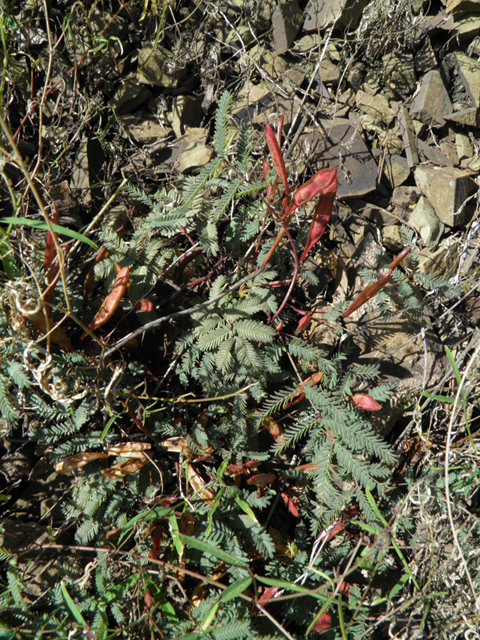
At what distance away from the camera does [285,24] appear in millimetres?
2615

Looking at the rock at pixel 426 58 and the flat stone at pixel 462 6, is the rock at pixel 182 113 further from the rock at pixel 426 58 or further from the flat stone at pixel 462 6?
the flat stone at pixel 462 6

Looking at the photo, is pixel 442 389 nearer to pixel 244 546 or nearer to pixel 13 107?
pixel 244 546

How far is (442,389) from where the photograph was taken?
2451 mm

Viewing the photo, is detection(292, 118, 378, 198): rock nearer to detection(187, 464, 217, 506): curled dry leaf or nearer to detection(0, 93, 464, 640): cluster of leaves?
detection(0, 93, 464, 640): cluster of leaves

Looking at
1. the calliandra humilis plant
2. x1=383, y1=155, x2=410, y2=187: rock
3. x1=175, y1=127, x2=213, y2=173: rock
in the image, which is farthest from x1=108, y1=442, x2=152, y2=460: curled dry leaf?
x1=383, y1=155, x2=410, y2=187: rock

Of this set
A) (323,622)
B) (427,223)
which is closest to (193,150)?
(427,223)

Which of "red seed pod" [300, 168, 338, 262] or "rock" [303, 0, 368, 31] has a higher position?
"rock" [303, 0, 368, 31]

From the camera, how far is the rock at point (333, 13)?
255cm

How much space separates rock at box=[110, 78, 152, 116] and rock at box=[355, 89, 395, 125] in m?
1.29

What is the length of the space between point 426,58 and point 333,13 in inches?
23.8

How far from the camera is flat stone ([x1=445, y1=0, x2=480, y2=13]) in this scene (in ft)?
8.29

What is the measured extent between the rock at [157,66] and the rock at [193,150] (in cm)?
33

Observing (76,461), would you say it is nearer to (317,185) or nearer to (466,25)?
(317,185)

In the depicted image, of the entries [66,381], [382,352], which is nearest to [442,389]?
[382,352]
